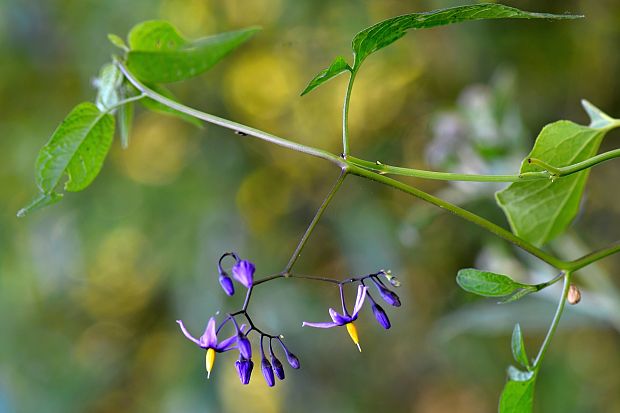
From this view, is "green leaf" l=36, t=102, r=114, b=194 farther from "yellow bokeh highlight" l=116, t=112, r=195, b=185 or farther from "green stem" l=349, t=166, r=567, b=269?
"yellow bokeh highlight" l=116, t=112, r=195, b=185

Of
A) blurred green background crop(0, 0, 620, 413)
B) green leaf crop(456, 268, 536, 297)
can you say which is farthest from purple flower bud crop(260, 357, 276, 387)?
blurred green background crop(0, 0, 620, 413)

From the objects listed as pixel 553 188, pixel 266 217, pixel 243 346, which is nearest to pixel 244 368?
pixel 243 346

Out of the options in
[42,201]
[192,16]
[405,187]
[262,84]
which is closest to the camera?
[405,187]

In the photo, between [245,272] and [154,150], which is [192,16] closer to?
[154,150]

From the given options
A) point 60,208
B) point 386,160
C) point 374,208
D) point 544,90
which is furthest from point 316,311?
point 544,90

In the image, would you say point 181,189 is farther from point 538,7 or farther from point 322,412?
point 538,7

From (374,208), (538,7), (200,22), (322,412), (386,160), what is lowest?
(322,412)
